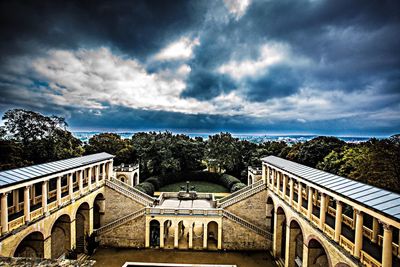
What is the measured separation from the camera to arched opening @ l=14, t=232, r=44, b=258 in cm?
1827

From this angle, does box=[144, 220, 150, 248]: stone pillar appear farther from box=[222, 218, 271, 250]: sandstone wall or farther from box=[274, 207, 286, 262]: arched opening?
box=[274, 207, 286, 262]: arched opening

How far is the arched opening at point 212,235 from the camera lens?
1078 inches

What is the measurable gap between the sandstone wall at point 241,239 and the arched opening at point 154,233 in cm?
809

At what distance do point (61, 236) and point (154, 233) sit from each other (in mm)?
10039

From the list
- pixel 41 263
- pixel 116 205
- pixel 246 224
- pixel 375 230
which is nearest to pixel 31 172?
pixel 116 205

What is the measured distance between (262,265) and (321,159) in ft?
86.7

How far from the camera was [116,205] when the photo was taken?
96.0 feet

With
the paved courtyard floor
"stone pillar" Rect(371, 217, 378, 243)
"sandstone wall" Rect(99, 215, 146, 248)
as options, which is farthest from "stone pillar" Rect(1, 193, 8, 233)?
"stone pillar" Rect(371, 217, 378, 243)

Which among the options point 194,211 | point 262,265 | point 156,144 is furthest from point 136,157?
point 262,265

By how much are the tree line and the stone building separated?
6186 mm

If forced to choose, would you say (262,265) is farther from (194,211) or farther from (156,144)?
(156,144)

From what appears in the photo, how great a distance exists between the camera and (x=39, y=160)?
125ft

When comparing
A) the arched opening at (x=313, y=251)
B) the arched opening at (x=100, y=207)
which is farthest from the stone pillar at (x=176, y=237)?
the arched opening at (x=313, y=251)

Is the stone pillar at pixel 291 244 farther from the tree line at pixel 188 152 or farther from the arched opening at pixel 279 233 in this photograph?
the tree line at pixel 188 152
